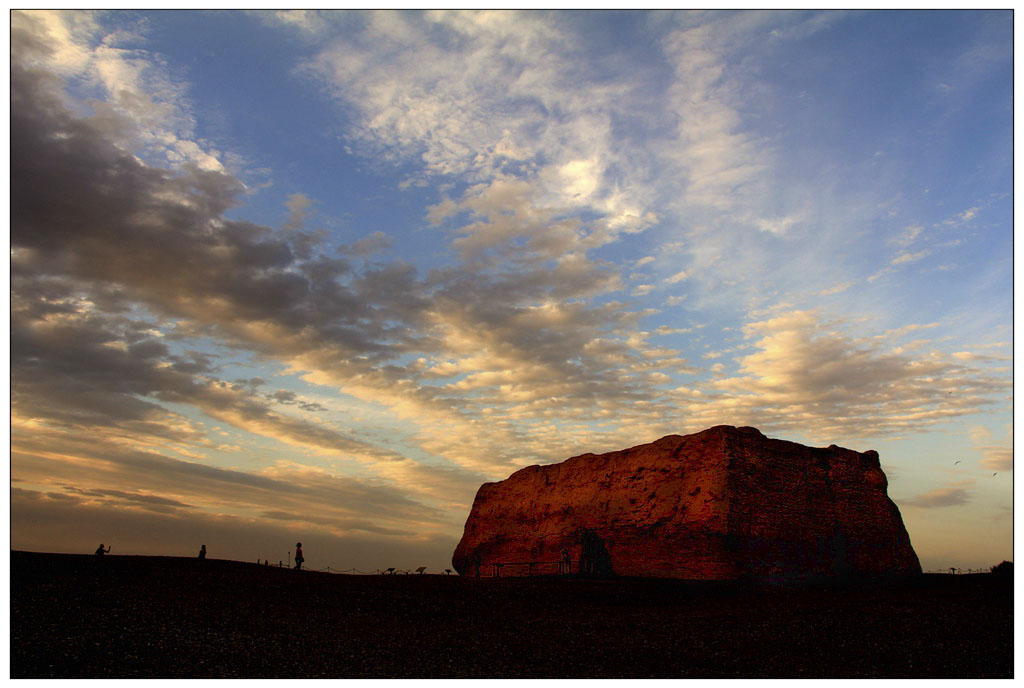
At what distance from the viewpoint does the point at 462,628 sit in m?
Answer: 16.9

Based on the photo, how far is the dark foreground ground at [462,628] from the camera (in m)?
12.8

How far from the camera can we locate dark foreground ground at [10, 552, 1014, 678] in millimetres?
12750

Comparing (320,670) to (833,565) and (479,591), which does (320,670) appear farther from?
(833,565)

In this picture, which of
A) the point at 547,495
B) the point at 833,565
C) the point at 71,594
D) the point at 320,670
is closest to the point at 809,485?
the point at 833,565

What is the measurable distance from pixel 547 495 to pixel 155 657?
84.7ft

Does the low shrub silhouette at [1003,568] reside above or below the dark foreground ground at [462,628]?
above

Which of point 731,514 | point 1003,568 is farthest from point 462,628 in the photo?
point 1003,568

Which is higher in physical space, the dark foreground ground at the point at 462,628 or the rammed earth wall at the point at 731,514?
the rammed earth wall at the point at 731,514

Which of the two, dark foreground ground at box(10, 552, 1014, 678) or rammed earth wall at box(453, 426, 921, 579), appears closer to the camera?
dark foreground ground at box(10, 552, 1014, 678)

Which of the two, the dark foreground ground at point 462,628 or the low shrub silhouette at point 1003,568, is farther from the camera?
the low shrub silhouette at point 1003,568

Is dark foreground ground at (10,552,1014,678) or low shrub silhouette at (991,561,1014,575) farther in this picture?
low shrub silhouette at (991,561,1014,575)

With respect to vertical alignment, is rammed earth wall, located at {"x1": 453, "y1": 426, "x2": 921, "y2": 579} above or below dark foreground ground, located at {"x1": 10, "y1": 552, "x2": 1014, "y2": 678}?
above

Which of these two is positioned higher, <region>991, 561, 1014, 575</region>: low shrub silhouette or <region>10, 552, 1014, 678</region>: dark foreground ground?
<region>991, 561, 1014, 575</region>: low shrub silhouette

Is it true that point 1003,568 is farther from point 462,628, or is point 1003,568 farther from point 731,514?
point 462,628
